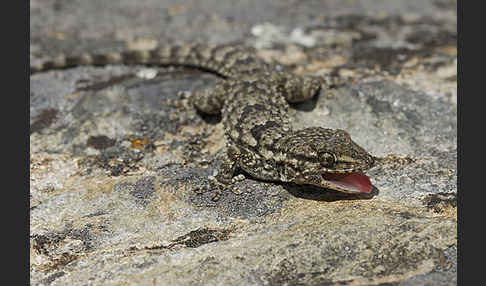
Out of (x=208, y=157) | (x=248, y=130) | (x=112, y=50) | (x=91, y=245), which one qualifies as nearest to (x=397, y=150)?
(x=248, y=130)

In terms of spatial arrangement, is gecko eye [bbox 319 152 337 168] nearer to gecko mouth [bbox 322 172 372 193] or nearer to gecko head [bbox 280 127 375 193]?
gecko head [bbox 280 127 375 193]

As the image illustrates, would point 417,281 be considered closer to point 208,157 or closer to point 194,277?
point 194,277

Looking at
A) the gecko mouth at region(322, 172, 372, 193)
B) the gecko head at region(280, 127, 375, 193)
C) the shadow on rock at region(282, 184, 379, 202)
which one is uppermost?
the gecko head at region(280, 127, 375, 193)

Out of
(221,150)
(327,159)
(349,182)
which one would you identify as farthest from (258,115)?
(349,182)

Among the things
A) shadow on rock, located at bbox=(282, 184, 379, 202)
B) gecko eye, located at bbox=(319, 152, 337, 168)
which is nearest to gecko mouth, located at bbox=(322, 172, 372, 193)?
shadow on rock, located at bbox=(282, 184, 379, 202)

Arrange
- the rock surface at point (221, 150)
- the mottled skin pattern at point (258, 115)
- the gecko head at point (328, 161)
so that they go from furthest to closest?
the mottled skin pattern at point (258, 115) → the gecko head at point (328, 161) → the rock surface at point (221, 150)

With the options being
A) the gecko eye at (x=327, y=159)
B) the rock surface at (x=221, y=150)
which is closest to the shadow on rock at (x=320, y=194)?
the rock surface at (x=221, y=150)

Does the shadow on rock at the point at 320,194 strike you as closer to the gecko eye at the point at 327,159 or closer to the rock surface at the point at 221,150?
the rock surface at the point at 221,150
